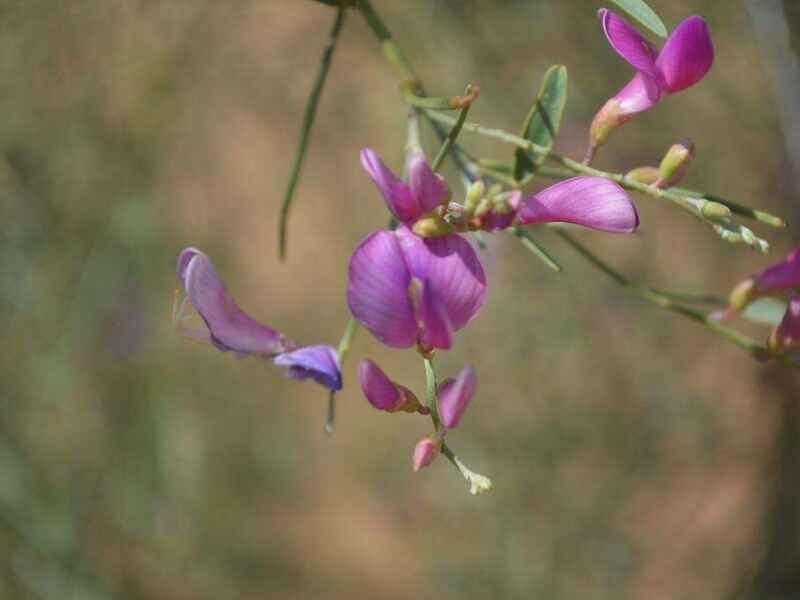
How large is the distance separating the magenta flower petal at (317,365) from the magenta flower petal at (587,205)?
18 cm

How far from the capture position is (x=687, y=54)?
649 mm

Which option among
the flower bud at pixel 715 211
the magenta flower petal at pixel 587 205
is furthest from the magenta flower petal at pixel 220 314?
the flower bud at pixel 715 211

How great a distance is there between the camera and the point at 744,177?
3.08 metres

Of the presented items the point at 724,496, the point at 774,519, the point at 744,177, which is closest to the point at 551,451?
the point at 724,496

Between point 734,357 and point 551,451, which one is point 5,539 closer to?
point 551,451

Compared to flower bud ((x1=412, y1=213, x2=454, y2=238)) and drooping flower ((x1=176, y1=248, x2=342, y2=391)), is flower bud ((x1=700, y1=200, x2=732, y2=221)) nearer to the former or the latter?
flower bud ((x1=412, y1=213, x2=454, y2=238))

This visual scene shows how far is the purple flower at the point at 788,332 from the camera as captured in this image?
0.79 meters

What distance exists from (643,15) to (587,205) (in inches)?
6.6

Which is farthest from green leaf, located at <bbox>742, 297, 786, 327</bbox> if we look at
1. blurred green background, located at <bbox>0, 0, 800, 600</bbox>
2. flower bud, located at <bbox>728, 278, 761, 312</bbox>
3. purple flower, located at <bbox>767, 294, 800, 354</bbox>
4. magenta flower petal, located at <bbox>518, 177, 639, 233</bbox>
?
blurred green background, located at <bbox>0, 0, 800, 600</bbox>

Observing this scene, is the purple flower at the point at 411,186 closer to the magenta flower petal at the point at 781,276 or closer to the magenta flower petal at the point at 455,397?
the magenta flower petal at the point at 455,397

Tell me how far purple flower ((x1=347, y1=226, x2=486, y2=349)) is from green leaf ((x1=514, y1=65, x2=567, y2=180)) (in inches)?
6.7

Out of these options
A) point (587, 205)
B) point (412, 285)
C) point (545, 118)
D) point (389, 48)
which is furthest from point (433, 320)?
point (389, 48)

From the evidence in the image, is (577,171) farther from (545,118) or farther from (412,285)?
(412,285)

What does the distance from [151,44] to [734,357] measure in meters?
2.35
